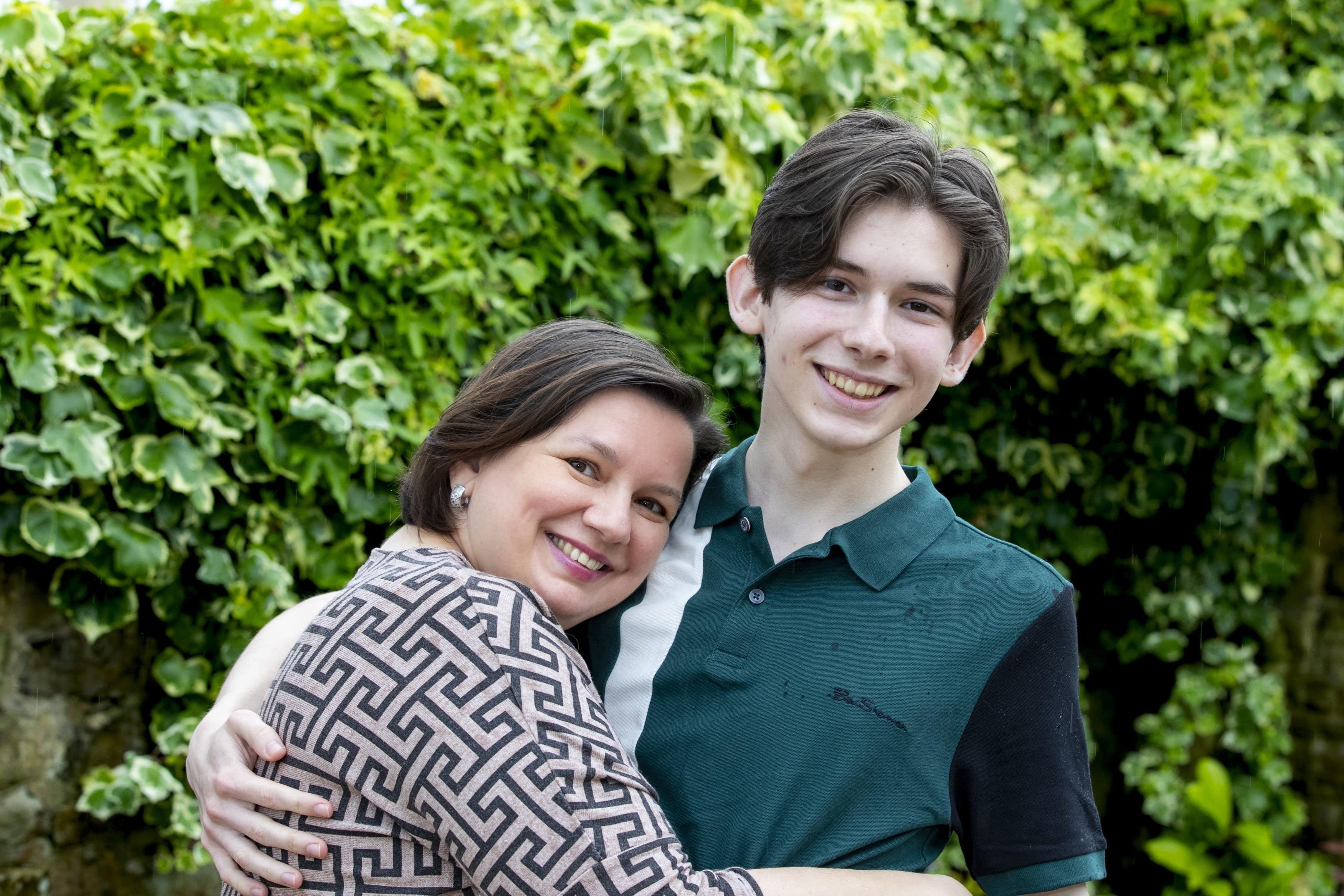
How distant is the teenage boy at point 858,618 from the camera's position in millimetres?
1412

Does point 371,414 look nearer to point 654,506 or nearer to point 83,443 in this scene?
point 83,443

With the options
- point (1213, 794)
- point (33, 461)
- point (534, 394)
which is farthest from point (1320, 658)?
point (33, 461)

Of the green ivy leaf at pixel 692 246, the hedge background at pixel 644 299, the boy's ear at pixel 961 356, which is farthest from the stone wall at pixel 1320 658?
the boy's ear at pixel 961 356

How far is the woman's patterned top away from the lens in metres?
1.17

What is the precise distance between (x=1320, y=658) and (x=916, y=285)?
385cm

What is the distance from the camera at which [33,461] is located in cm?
229

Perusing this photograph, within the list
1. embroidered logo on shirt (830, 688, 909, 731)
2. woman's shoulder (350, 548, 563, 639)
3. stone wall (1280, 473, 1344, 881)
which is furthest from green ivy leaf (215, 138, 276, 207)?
stone wall (1280, 473, 1344, 881)

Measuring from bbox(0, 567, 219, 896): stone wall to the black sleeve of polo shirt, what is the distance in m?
2.05

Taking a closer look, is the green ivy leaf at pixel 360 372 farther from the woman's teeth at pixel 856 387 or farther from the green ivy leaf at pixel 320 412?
the woman's teeth at pixel 856 387

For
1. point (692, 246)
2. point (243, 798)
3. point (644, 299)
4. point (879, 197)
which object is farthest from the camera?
point (644, 299)

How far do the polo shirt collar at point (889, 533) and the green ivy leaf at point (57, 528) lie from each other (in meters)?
1.49

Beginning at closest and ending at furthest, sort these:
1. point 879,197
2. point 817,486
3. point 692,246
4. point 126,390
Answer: point 879,197 → point 817,486 → point 126,390 → point 692,246

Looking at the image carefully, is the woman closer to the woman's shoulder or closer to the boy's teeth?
the woman's shoulder

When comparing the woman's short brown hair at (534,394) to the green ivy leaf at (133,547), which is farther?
the green ivy leaf at (133,547)
